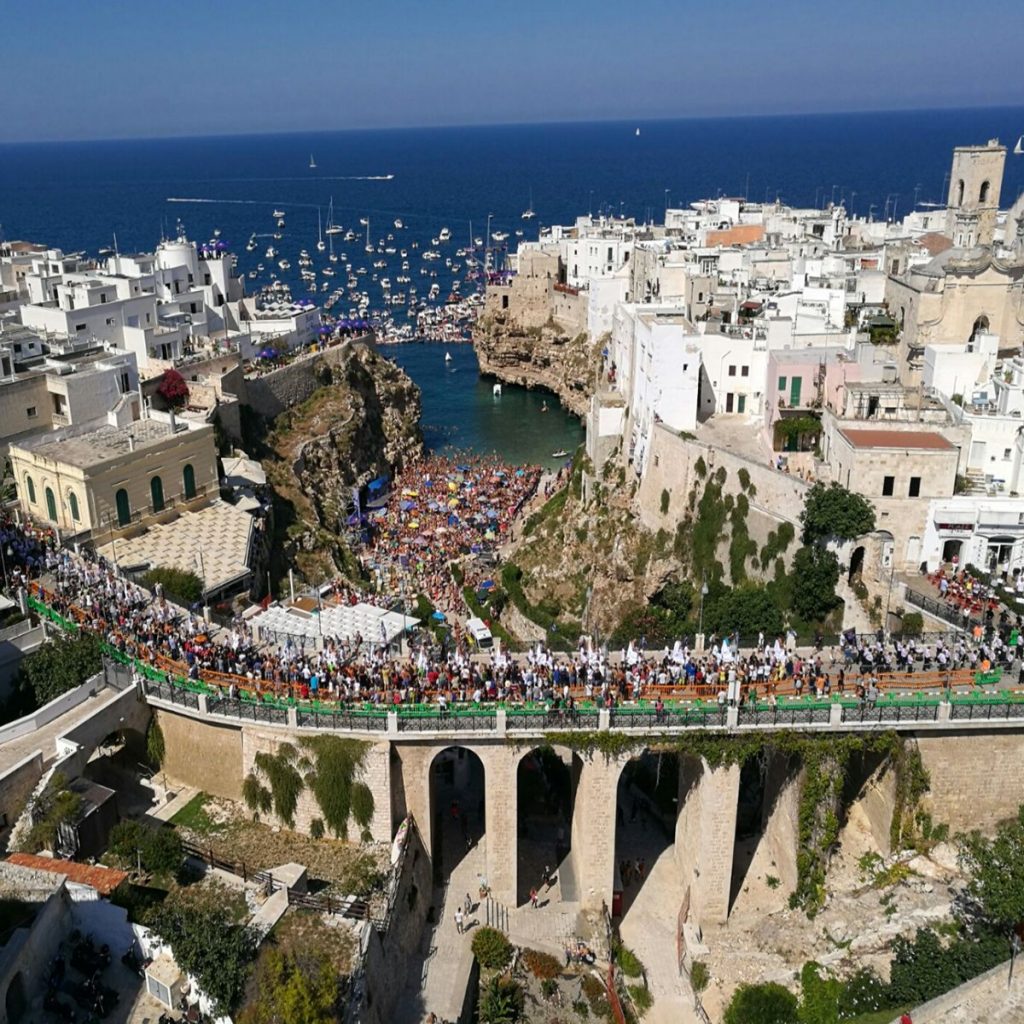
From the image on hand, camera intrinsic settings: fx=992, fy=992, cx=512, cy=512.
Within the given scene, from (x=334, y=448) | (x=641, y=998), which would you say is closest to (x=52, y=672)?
(x=641, y=998)

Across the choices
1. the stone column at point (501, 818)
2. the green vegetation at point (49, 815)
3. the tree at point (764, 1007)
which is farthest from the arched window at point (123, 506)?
the tree at point (764, 1007)

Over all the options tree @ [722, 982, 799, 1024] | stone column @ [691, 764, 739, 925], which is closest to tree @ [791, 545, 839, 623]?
stone column @ [691, 764, 739, 925]

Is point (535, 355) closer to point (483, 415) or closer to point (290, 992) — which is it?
point (483, 415)

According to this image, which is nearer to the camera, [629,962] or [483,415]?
[629,962]

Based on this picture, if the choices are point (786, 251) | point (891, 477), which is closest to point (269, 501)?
point (891, 477)

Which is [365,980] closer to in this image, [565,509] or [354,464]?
[565,509]

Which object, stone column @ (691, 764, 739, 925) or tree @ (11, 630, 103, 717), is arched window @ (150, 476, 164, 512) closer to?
tree @ (11, 630, 103, 717)
